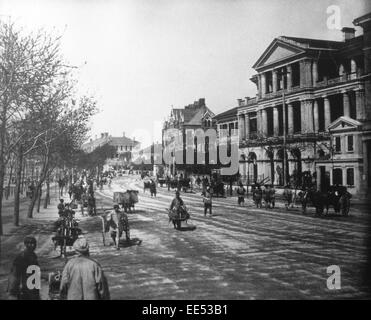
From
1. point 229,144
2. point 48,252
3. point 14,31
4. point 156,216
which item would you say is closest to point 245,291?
point 48,252

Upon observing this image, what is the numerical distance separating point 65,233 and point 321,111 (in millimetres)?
27123

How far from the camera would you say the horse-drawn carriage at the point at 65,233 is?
13430 millimetres

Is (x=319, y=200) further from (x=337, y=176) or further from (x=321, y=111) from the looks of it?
(x=321, y=111)

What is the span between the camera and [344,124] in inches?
1085

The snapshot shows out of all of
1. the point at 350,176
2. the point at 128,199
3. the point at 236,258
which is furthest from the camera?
the point at 350,176

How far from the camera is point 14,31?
15305 millimetres

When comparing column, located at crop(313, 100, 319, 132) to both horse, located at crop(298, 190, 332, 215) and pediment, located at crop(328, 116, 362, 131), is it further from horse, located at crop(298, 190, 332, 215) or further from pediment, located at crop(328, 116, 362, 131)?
horse, located at crop(298, 190, 332, 215)

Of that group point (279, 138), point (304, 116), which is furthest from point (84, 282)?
point (279, 138)

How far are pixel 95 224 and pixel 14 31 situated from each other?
10668 mm

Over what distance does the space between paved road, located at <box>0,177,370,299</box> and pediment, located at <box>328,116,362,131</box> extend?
749cm

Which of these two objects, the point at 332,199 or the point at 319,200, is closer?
the point at 319,200
